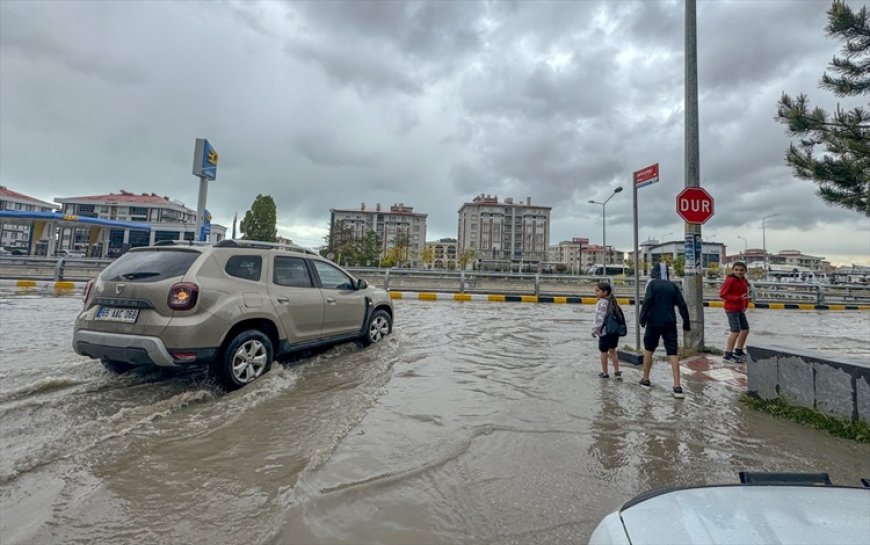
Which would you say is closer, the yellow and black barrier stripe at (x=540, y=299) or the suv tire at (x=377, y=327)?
the suv tire at (x=377, y=327)

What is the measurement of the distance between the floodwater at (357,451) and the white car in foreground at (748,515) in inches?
40.1

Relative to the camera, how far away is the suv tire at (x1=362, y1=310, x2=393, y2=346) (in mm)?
6949

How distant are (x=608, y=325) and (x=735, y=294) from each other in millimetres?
3123

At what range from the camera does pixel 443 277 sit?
20828 mm

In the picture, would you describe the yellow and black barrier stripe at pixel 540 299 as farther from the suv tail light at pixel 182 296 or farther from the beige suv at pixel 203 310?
the suv tail light at pixel 182 296

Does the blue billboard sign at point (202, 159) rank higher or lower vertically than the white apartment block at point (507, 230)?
lower

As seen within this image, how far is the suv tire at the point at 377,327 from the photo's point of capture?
695 centimetres

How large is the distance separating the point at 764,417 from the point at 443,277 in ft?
55.6

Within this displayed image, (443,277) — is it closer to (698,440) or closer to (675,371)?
(675,371)

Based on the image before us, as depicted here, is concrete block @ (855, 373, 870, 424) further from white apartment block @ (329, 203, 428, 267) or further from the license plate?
white apartment block @ (329, 203, 428, 267)

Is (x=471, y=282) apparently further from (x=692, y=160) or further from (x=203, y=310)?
(x=203, y=310)

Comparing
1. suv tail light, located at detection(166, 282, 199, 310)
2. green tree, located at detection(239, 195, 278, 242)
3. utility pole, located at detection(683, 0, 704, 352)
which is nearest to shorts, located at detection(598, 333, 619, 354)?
utility pole, located at detection(683, 0, 704, 352)

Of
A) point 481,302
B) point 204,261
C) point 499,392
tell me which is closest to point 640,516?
point 499,392

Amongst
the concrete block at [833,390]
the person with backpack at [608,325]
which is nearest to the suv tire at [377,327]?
the person with backpack at [608,325]
